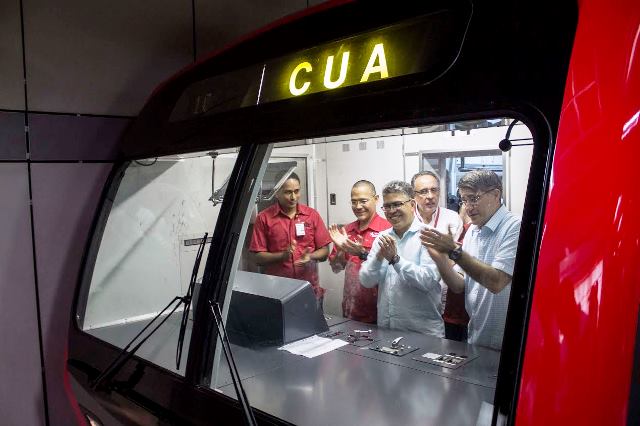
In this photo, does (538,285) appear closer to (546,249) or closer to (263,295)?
(546,249)

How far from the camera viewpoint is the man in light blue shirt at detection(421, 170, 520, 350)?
155 cm

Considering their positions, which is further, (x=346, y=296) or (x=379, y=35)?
(x=346, y=296)

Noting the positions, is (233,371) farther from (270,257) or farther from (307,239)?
(307,239)

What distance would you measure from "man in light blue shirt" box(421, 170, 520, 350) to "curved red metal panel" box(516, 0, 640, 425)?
1.85ft

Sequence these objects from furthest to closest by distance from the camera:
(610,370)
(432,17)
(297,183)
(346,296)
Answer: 1. (297,183)
2. (346,296)
3. (432,17)
4. (610,370)

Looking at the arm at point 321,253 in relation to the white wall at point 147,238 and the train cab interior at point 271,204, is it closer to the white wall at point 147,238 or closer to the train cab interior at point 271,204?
the train cab interior at point 271,204

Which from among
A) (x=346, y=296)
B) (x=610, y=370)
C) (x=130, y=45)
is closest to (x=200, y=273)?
(x=346, y=296)

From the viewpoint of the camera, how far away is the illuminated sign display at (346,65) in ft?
3.68

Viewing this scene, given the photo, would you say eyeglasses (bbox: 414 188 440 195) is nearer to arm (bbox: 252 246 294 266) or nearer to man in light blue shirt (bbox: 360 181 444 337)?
man in light blue shirt (bbox: 360 181 444 337)

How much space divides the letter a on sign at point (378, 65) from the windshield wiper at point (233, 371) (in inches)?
29.4

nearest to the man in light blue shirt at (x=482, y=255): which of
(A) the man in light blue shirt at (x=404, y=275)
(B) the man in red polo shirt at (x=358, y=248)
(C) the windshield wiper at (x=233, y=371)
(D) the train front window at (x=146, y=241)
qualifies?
(A) the man in light blue shirt at (x=404, y=275)

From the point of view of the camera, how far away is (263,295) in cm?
195

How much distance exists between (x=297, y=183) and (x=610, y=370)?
2.10 m

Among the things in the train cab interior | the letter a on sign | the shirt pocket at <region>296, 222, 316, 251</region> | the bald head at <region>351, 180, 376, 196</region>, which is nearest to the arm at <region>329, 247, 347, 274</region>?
the shirt pocket at <region>296, 222, 316, 251</region>
